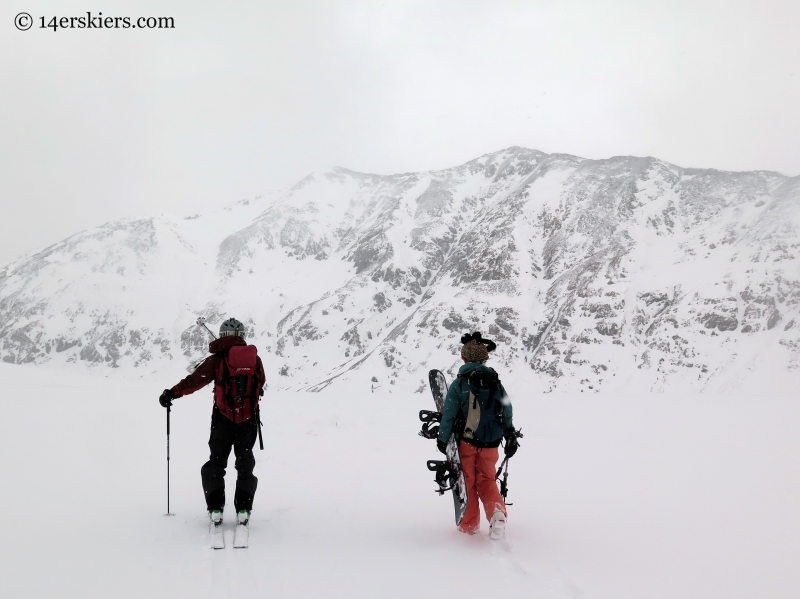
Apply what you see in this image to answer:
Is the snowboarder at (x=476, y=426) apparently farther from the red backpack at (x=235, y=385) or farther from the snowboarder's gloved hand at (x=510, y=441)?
the red backpack at (x=235, y=385)

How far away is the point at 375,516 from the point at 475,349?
239 cm

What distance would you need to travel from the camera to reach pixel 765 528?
5172 millimetres

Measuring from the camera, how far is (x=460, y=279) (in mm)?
96500

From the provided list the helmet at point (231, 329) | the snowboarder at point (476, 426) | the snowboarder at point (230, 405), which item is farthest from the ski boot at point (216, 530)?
the snowboarder at point (476, 426)

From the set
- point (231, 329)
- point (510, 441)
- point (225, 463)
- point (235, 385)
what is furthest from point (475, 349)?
point (225, 463)

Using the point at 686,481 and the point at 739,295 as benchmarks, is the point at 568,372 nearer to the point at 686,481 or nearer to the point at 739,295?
the point at 739,295

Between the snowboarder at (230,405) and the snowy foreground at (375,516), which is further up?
the snowboarder at (230,405)

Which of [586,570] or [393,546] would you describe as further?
[393,546]

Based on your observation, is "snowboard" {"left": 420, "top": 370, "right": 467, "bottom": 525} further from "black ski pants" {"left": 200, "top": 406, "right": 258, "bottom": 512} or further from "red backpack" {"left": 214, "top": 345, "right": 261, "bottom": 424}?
"red backpack" {"left": 214, "top": 345, "right": 261, "bottom": 424}

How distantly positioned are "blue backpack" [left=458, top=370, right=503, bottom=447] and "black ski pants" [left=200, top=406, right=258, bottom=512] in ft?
7.51

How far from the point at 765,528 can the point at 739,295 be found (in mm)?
70747

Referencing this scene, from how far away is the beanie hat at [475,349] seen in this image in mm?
5477

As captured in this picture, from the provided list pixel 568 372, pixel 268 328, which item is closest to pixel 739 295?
pixel 568 372

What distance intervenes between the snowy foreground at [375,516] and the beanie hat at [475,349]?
6.10ft
